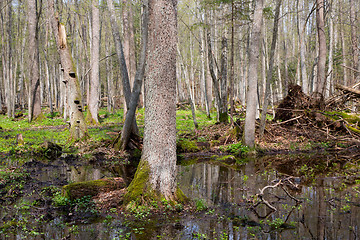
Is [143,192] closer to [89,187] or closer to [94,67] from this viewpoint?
[89,187]

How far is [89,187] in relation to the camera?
225 inches

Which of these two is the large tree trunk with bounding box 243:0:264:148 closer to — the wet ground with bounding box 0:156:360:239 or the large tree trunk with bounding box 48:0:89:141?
the wet ground with bounding box 0:156:360:239

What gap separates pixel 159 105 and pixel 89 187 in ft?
7.99

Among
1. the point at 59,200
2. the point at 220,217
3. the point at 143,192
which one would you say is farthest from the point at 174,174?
the point at 59,200

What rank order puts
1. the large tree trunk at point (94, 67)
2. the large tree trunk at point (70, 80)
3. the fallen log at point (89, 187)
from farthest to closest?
the large tree trunk at point (94, 67), the large tree trunk at point (70, 80), the fallen log at point (89, 187)

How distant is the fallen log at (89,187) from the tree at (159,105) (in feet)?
3.75

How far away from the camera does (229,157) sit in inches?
402

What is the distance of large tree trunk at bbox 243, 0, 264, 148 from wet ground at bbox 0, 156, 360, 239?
4057mm

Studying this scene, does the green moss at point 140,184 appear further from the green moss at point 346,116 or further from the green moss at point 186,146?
the green moss at point 346,116

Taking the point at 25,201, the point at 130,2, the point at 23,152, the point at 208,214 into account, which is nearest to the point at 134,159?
the point at 23,152

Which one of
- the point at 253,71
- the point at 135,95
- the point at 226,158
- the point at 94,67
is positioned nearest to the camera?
the point at 135,95

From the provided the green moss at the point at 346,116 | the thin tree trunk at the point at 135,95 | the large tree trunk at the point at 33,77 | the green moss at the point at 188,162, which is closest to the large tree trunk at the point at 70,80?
the thin tree trunk at the point at 135,95

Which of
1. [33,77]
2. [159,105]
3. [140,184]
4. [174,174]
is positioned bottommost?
[140,184]

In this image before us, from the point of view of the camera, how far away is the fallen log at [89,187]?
5.49 metres
